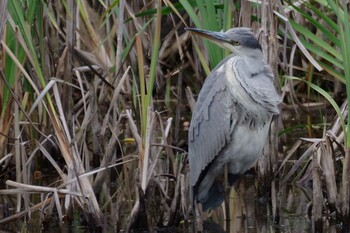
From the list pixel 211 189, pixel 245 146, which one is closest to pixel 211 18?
pixel 245 146

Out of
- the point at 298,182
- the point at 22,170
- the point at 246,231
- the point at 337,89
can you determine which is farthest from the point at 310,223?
the point at 337,89

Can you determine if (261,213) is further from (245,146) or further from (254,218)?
(245,146)

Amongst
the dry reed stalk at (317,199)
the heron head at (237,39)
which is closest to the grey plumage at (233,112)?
the heron head at (237,39)

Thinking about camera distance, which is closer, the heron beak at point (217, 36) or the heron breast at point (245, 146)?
the heron beak at point (217, 36)

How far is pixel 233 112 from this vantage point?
488cm

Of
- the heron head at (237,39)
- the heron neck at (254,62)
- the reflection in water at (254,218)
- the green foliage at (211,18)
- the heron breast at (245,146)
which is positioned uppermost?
the green foliage at (211,18)

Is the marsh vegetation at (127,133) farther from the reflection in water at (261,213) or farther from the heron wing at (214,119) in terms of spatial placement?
the heron wing at (214,119)

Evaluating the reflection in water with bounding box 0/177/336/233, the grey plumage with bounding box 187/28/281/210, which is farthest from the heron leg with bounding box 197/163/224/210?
the reflection in water with bounding box 0/177/336/233

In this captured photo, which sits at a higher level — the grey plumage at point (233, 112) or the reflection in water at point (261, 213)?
the grey plumage at point (233, 112)

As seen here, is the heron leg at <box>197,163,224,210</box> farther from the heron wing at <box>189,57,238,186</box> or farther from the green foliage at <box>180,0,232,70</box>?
the green foliage at <box>180,0,232,70</box>

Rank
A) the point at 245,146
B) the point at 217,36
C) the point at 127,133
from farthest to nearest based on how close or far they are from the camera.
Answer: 1. the point at 127,133
2. the point at 245,146
3. the point at 217,36

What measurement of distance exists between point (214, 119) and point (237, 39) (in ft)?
1.61

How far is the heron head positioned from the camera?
4680 mm

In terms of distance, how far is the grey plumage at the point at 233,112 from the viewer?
477cm
